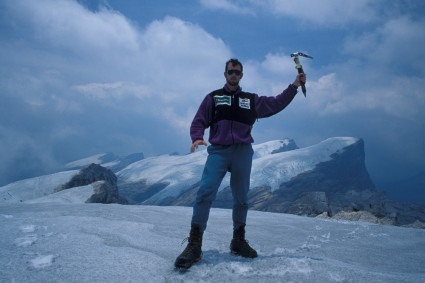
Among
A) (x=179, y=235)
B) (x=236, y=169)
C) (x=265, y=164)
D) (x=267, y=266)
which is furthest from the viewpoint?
(x=265, y=164)

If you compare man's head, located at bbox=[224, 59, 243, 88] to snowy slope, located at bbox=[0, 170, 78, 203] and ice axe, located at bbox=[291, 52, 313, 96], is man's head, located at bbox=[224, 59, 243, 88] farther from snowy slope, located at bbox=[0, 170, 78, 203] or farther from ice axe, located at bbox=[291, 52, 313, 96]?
snowy slope, located at bbox=[0, 170, 78, 203]

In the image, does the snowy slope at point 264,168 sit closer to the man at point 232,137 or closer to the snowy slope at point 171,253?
the snowy slope at point 171,253

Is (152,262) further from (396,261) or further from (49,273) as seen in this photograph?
(396,261)

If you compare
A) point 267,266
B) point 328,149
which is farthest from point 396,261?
point 328,149

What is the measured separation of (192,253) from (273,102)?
6.92ft

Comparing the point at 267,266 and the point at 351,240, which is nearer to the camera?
the point at 267,266

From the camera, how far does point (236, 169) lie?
3.96 m

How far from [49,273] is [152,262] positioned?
940 mm

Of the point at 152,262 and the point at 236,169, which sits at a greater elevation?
the point at 236,169

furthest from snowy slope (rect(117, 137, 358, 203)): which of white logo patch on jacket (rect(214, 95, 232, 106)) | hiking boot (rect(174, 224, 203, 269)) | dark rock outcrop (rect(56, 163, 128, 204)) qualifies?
hiking boot (rect(174, 224, 203, 269))

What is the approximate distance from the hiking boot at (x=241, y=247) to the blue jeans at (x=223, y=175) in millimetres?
98

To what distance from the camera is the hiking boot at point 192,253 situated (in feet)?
10.6

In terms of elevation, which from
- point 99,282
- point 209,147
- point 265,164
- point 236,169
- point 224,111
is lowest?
point 99,282

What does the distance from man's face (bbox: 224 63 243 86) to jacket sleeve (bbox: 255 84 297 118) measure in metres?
0.38
